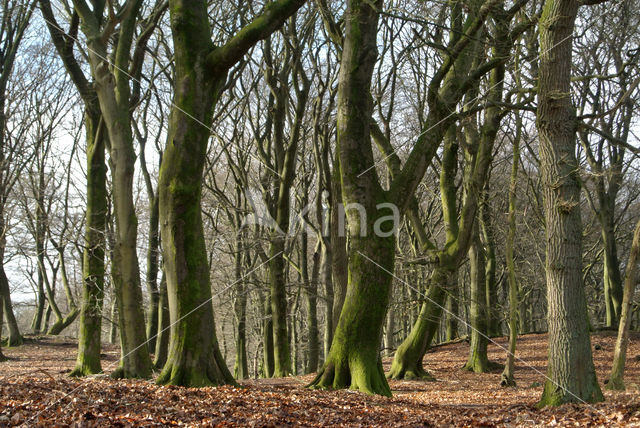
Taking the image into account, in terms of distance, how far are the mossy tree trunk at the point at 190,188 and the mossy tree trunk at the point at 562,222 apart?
323cm

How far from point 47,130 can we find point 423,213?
14.8 metres

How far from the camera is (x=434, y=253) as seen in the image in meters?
12.6

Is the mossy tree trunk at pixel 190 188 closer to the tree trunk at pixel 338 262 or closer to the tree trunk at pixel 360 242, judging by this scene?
the tree trunk at pixel 360 242

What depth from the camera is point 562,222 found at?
6719mm

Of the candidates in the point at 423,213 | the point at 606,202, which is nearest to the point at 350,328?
the point at 606,202

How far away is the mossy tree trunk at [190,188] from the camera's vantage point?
297 inches

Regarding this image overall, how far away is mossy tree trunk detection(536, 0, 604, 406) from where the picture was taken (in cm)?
659

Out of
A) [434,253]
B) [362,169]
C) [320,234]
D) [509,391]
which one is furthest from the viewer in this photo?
[320,234]

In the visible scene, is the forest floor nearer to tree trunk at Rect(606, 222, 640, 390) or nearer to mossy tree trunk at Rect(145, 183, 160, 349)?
tree trunk at Rect(606, 222, 640, 390)

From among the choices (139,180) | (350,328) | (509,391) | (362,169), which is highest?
(139,180)

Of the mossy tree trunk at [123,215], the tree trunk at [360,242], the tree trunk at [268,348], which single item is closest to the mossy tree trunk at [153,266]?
the tree trunk at [268,348]

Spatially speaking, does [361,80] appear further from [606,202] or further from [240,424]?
[606,202]

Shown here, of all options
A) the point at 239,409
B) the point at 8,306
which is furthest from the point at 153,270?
the point at 239,409

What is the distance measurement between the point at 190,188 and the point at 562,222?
14.9ft
